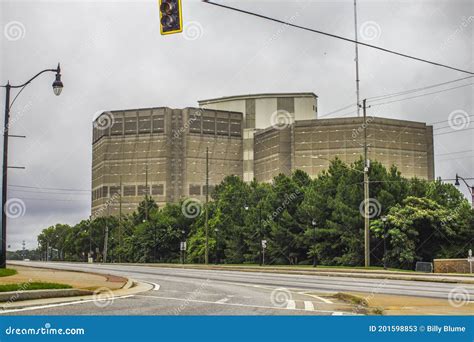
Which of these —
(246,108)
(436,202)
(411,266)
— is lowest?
(411,266)

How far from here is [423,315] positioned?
42.9 ft

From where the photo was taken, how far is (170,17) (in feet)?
44.5

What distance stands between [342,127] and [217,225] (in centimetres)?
5342

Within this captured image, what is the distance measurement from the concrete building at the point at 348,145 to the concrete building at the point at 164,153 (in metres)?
15.8

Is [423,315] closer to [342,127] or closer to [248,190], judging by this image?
[248,190]

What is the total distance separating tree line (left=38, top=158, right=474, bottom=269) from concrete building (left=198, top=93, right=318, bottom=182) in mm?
53709

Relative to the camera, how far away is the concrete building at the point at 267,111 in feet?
480

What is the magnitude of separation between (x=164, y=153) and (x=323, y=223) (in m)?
84.0

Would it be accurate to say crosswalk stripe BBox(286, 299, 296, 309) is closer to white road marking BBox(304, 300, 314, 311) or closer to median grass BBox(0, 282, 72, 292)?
white road marking BBox(304, 300, 314, 311)

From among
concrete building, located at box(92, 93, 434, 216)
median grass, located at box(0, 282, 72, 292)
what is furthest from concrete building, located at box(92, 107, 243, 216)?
median grass, located at box(0, 282, 72, 292)

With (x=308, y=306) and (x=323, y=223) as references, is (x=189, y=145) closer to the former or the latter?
(x=323, y=223)

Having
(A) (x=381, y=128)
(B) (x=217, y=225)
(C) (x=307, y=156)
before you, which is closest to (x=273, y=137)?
(C) (x=307, y=156)

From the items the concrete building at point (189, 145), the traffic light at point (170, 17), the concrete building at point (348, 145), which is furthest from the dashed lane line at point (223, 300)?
the concrete building at point (189, 145)
